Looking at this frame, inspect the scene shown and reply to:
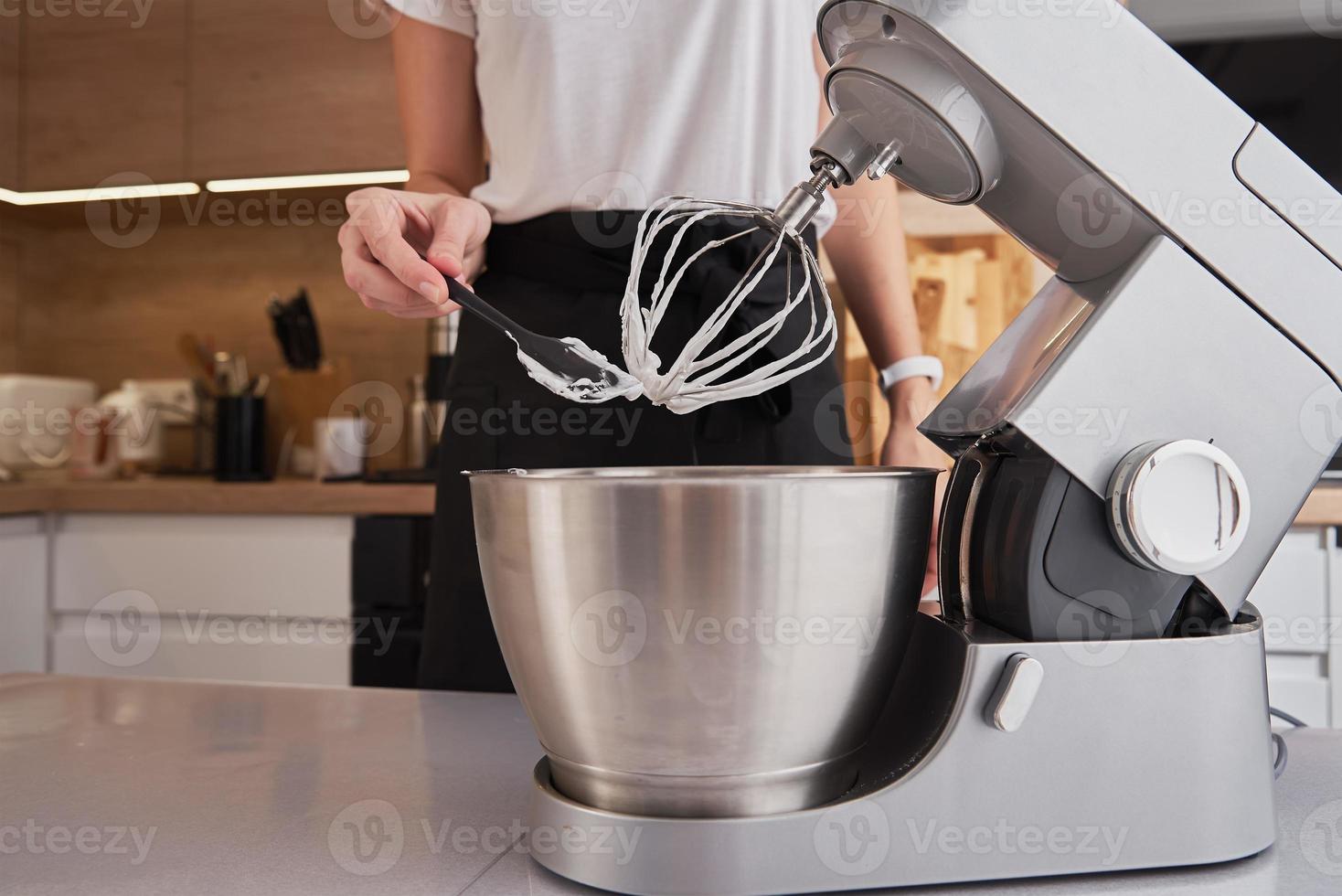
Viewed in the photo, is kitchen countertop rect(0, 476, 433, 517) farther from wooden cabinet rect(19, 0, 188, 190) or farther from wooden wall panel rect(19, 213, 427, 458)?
wooden cabinet rect(19, 0, 188, 190)

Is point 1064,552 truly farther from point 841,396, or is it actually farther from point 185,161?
point 185,161

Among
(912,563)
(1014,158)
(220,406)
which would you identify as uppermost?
(1014,158)

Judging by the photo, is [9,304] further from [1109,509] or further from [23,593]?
[1109,509]

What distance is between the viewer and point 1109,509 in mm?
382

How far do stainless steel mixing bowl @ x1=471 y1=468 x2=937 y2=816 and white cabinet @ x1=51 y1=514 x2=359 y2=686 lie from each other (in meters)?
1.52

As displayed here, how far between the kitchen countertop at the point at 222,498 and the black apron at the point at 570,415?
0.97 m

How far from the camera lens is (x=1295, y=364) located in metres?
0.39

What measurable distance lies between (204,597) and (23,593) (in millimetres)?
→ 343

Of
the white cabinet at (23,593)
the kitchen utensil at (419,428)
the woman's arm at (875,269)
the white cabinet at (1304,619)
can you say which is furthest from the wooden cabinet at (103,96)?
the white cabinet at (1304,619)

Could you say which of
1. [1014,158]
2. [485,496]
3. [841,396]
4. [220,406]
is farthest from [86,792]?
[220,406]

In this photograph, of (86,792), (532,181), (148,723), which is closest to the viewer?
(86,792)

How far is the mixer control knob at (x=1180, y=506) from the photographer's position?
372 millimetres

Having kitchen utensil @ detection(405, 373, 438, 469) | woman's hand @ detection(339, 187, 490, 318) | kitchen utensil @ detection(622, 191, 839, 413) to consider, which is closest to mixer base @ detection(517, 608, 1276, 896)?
kitchen utensil @ detection(622, 191, 839, 413)

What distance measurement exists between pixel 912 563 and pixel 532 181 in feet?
1.78
